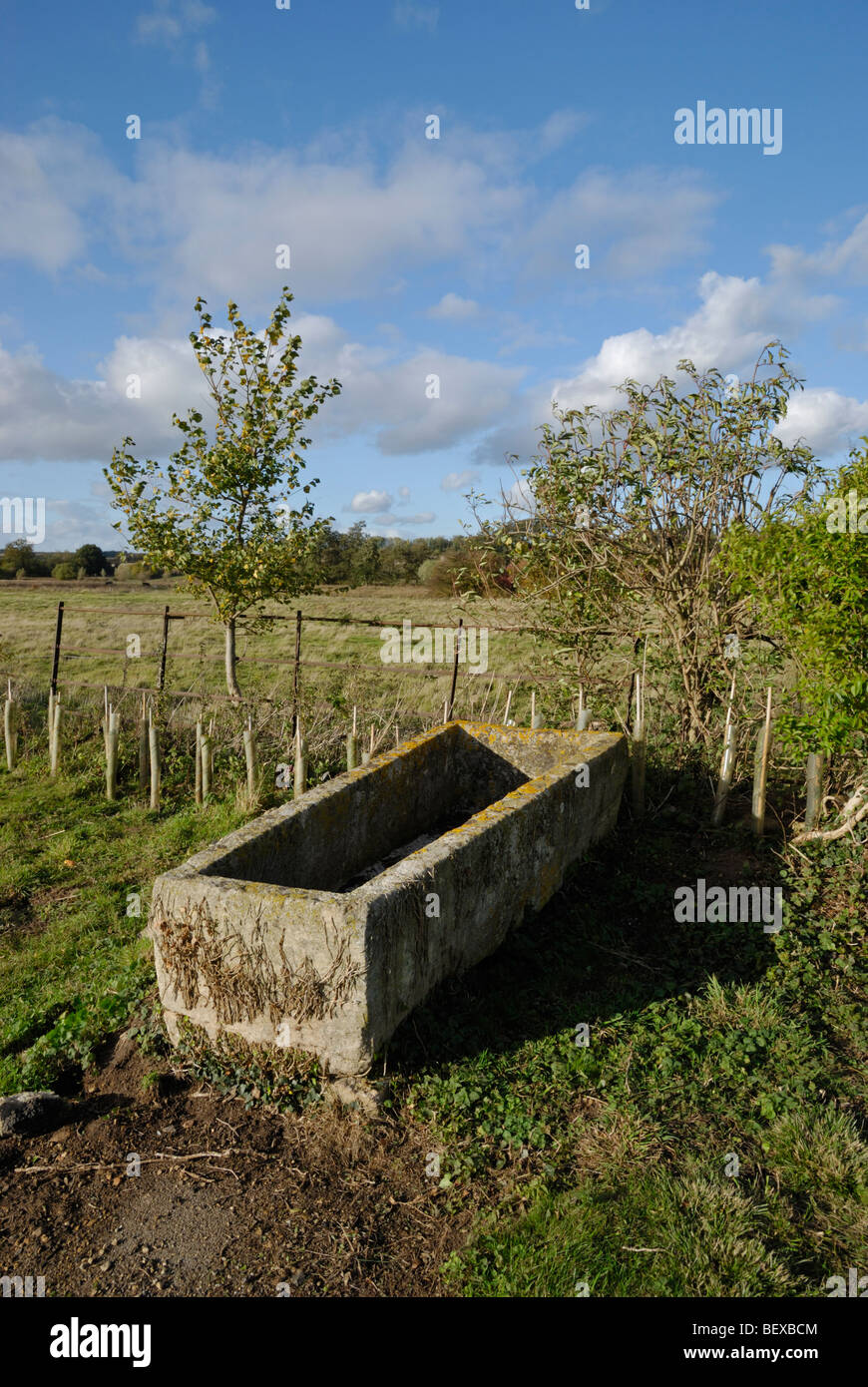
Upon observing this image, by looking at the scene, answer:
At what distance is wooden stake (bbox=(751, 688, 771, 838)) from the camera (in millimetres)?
6469

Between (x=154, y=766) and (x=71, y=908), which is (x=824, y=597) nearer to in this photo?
(x=71, y=908)

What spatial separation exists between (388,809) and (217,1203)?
296 centimetres

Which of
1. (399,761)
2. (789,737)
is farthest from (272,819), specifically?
(789,737)

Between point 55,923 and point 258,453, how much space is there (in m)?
6.26

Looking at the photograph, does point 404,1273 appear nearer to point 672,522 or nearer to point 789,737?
point 789,737

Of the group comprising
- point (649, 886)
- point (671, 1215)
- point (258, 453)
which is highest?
point (258, 453)

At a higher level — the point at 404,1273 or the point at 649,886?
the point at 649,886

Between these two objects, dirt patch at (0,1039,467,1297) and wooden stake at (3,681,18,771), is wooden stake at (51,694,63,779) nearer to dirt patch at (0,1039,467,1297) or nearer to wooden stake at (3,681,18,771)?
wooden stake at (3,681,18,771)

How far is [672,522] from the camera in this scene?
7.68 metres

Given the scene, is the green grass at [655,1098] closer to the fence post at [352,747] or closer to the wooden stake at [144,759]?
the fence post at [352,747]

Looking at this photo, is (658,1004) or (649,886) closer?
(658,1004)

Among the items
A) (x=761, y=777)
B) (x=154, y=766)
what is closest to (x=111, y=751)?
(x=154, y=766)

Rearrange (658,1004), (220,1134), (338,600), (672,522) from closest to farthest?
(220,1134), (658,1004), (672,522), (338,600)
